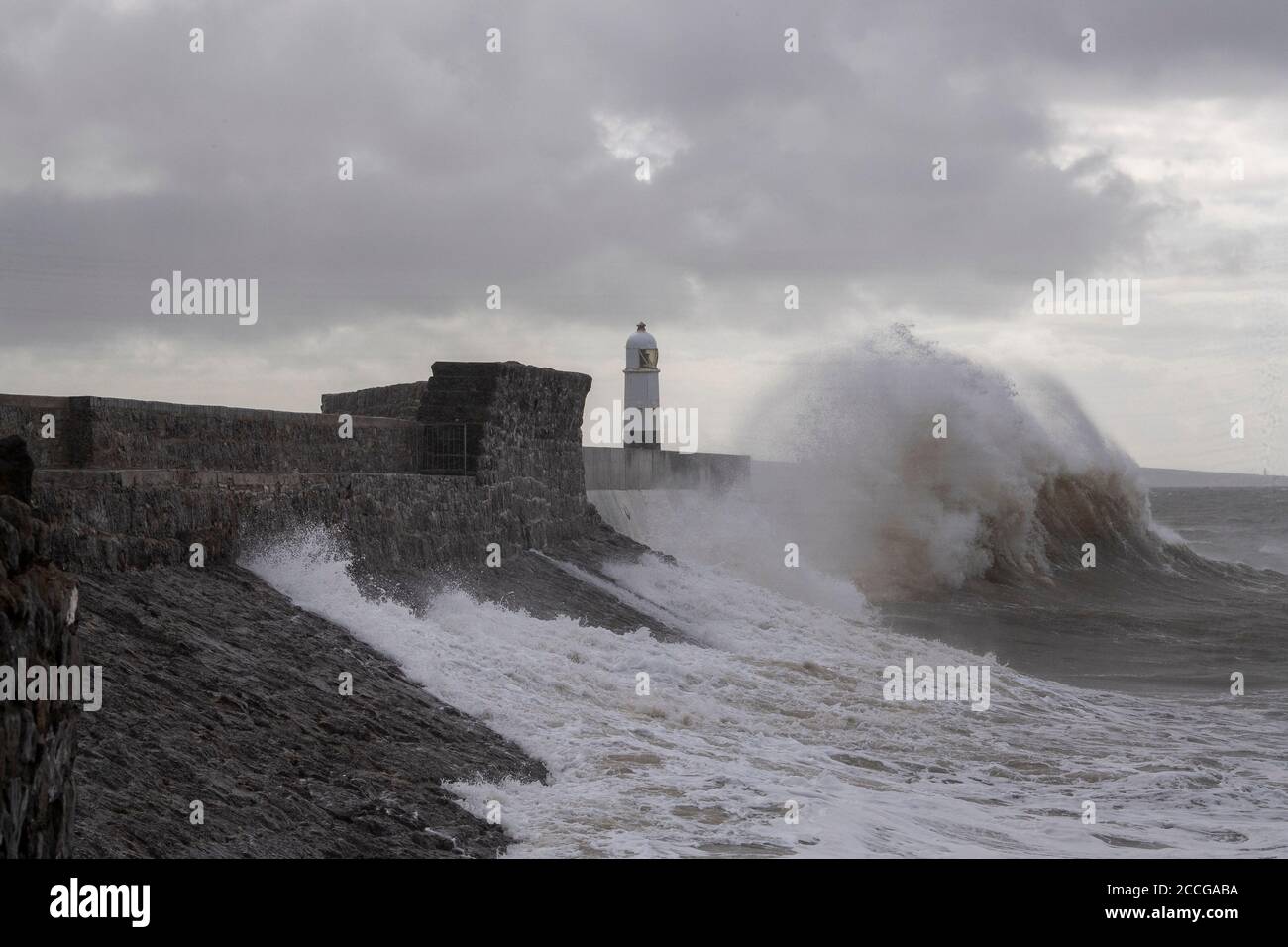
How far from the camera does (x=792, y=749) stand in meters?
8.02

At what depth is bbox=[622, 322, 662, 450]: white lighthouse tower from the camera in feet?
65.8

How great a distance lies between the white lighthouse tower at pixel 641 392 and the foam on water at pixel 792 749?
8.66 m

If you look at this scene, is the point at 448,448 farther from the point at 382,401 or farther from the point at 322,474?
the point at 322,474

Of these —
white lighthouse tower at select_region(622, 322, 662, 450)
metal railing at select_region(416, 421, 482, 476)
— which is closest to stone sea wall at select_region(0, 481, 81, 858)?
metal railing at select_region(416, 421, 482, 476)

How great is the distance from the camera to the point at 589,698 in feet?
27.1

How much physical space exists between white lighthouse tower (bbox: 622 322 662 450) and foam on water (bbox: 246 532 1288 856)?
866 centimetres

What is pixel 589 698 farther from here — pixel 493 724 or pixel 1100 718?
pixel 1100 718

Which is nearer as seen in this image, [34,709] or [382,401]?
[34,709]

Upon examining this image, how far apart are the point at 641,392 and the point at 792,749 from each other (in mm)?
12681

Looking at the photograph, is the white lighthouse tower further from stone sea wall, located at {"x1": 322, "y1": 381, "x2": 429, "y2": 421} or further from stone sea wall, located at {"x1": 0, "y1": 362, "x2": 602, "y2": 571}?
stone sea wall, located at {"x1": 322, "y1": 381, "x2": 429, "y2": 421}

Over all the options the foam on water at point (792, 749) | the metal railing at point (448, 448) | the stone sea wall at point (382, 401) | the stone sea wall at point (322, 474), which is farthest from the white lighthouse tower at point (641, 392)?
the foam on water at point (792, 749)

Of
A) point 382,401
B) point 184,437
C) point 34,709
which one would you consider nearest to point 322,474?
point 184,437
